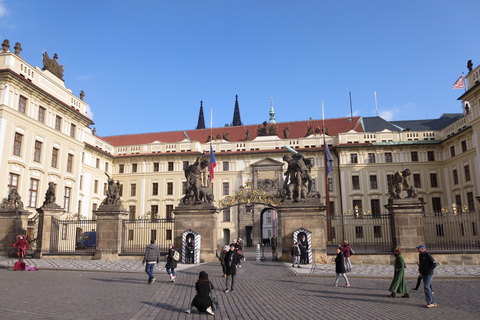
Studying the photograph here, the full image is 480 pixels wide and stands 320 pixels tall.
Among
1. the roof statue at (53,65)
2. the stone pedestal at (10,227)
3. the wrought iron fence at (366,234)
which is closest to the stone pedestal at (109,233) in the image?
the stone pedestal at (10,227)

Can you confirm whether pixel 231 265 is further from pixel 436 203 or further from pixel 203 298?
pixel 436 203

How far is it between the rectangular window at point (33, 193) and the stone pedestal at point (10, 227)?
26.6 ft

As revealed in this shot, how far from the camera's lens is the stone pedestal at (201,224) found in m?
18.6

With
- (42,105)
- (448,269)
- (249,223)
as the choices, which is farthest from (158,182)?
(448,269)

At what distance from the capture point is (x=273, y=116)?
3312 inches

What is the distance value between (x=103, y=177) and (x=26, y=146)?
16990 mm

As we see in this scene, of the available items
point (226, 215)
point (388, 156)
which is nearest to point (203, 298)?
point (226, 215)

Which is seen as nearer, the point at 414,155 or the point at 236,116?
the point at 414,155

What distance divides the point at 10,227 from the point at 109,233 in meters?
6.72

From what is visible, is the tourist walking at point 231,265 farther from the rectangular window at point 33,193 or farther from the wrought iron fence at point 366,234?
the rectangular window at point 33,193

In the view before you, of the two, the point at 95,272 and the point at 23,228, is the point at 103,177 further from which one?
the point at 95,272

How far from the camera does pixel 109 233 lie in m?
19.1

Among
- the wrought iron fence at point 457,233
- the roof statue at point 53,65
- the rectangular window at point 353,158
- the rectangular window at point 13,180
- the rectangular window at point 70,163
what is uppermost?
the roof statue at point 53,65

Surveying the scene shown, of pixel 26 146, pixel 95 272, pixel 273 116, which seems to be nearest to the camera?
pixel 95 272
